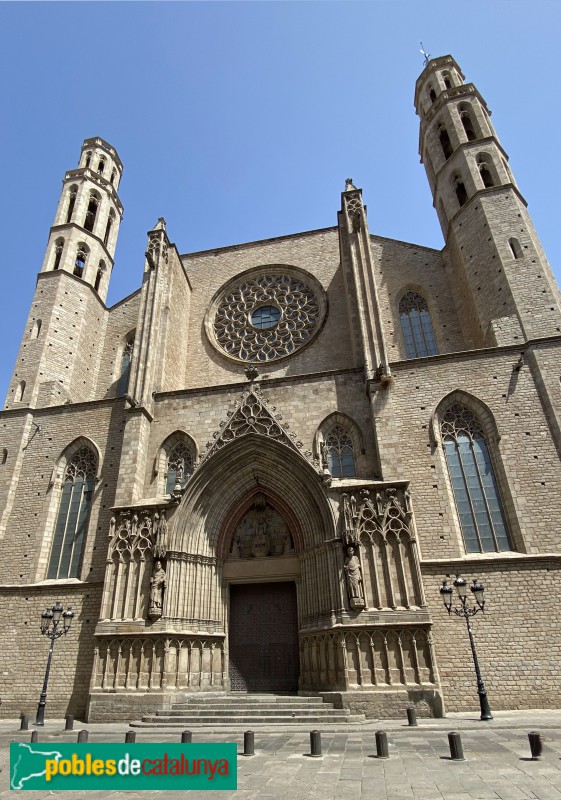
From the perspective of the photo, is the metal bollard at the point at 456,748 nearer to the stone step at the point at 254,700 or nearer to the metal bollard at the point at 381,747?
the metal bollard at the point at 381,747

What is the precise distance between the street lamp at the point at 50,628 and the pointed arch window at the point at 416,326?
1466cm

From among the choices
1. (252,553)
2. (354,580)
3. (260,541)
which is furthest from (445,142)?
(354,580)

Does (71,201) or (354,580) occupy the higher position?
(71,201)

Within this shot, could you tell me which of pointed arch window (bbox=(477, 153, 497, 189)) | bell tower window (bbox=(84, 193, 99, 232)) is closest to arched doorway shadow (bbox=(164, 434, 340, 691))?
pointed arch window (bbox=(477, 153, 497, 189))

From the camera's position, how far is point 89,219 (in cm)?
2525

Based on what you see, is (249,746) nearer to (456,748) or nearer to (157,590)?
(456,748)

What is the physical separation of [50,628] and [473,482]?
13131mm

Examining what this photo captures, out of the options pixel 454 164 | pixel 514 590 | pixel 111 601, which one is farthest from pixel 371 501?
pixel 454 164

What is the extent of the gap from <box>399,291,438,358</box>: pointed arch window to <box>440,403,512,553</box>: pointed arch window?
5011 mm

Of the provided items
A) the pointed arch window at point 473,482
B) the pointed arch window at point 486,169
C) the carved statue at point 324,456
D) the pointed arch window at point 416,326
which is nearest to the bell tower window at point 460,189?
the pointed arch window at point 486,169

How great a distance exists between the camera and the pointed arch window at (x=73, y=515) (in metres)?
15.3

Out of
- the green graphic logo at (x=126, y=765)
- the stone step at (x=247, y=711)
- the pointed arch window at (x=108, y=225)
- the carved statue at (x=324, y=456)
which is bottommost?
the stone step at (x=247, y=711)

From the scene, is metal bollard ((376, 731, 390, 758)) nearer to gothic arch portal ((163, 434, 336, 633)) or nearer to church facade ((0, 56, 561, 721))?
church facade ((0, 56, 561, 721))

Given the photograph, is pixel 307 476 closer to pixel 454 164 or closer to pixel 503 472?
pixel 503 472
